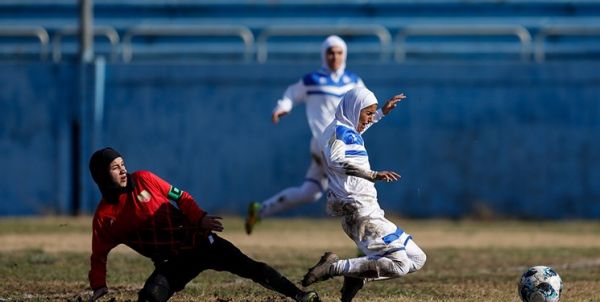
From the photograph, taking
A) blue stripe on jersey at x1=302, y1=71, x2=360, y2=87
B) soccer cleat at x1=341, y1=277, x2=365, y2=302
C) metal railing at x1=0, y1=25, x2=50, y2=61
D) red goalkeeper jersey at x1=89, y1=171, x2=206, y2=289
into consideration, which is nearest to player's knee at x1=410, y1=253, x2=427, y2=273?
soccer cleat at x1=341, y1=277, x2=365, y2=302

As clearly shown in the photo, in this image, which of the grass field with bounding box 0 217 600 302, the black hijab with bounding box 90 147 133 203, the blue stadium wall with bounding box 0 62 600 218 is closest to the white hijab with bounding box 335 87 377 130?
the grass field with bounding box 0 217 600 302

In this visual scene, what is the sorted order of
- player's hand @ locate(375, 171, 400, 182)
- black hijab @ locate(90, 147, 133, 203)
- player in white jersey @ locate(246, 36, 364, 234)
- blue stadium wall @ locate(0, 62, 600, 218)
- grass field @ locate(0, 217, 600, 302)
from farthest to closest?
1. blue stadium wall @ locate(0, 62, 600, 218)
2. player in white jersey @ locate(246, 36, 364, 234)
3. grass field @ locate(0, 217, 600, 302)
4. black hijab @ locate(90, 147, 133, 203)
5. player's hand @ locate(375, 171, 400, 182)

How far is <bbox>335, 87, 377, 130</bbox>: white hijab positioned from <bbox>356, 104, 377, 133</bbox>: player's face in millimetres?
22

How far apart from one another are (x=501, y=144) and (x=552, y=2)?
3574 mm

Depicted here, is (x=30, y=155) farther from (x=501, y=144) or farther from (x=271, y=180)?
(x=501, y=144)

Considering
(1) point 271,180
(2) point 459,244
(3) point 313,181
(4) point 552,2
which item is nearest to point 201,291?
(3) point 313,181

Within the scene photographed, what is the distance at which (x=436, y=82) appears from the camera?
18.6 meters

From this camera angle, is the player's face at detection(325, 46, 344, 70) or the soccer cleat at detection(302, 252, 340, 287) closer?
the soccer cleat at detection(302, 252, 340, 287)

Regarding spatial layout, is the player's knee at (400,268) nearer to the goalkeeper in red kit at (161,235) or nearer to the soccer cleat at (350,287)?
the soccer cleat at (350,287)

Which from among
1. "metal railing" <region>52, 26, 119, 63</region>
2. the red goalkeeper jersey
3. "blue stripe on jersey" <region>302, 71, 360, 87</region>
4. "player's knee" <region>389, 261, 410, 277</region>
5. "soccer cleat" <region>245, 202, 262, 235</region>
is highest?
"metal railing" <region>52, 26, 119, 63</region>

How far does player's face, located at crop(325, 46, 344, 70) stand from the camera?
1330 centimetres

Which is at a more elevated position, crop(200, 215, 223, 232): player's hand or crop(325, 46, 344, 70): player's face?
crop(325, 46, 344, 70): player's face

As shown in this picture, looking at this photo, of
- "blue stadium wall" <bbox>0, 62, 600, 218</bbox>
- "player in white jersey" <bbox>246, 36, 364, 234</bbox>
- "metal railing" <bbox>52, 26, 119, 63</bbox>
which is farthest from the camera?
"metal railing" <bbox>52, 26, 119, 63</bbox>

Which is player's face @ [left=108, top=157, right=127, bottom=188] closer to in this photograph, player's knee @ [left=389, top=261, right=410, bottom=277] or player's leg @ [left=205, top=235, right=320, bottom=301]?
player's leg @ [left=205, top=235, right=320, bottom=301]
